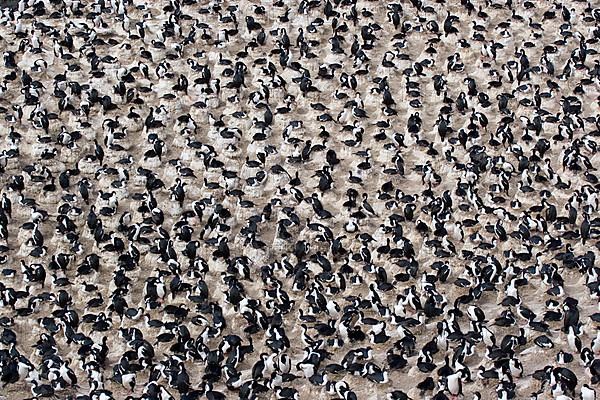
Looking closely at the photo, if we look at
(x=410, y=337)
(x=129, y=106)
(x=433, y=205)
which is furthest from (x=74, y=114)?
(x=410, y=337)

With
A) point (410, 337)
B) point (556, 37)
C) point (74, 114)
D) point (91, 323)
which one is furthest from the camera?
point (556, 37)

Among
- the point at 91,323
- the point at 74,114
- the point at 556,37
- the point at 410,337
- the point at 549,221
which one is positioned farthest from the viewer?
the point at 556,37

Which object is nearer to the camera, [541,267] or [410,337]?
[410,337]

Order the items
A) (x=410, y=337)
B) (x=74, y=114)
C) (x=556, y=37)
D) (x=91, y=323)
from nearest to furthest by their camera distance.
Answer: (x=410, y=337)
(x=91, y=323)
(x=74, y=114)
(x=556, y=37)

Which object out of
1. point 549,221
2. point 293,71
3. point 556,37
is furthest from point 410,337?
point 556,37

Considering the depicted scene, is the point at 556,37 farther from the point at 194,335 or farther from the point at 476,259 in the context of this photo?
the point at 194,335

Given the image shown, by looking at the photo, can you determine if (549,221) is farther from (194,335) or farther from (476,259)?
(194,335)
